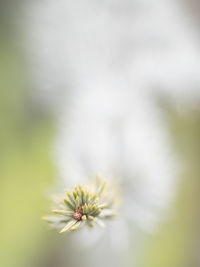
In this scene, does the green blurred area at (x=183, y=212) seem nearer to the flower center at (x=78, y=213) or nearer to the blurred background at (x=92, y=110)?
the blurred background at (x=92, y=110)

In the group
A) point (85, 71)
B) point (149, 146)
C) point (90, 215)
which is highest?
point (85, 71)

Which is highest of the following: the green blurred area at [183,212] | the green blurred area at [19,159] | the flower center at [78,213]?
the green blurred area at [19,159]

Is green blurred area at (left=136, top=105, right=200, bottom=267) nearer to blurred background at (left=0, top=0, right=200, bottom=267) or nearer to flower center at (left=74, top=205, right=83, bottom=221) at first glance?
blurred background at (left=0, top=0, right=200, bottom=267)

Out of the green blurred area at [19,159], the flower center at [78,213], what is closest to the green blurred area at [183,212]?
the green blurred area at [19,159]

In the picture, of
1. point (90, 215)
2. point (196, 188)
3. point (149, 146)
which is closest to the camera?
point (90, 215)

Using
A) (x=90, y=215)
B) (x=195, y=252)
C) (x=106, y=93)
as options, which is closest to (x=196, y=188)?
(x=195, y=252)

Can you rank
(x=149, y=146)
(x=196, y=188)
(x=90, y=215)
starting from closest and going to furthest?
1. (x=90, y=215)
2. (x=149, y=146)
3. (x=196, y=188)

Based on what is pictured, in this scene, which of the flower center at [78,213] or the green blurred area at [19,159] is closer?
the flower center at [78,213]

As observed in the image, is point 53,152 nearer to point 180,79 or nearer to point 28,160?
point 28,160
